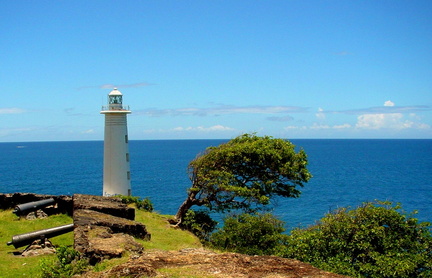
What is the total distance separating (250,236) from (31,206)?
Result: 1180 centimetres

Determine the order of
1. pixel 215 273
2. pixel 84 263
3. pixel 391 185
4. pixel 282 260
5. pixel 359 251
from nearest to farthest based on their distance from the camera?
pixel 215 273 < pixel 282 260 < pixel 84 263 < pixel 359 251 < pixel 391 185

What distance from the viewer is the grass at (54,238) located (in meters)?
13.6

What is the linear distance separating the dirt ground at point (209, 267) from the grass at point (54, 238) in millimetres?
1153

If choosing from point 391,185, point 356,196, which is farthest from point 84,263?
point 391,185

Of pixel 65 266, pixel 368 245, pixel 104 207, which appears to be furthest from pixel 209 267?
pixel 104 207

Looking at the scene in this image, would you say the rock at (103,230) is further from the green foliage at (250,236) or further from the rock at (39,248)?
the green foliage at (250,236)

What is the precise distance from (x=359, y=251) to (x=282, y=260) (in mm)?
9062

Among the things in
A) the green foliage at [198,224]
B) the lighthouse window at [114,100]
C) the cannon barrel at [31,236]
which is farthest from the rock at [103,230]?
the lighthouse window at [114,100]

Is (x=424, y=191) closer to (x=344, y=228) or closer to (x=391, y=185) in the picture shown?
(x=391, y=185)

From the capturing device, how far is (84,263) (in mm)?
11766

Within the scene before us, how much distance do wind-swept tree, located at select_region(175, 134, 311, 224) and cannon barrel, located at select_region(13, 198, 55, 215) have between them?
9793mm

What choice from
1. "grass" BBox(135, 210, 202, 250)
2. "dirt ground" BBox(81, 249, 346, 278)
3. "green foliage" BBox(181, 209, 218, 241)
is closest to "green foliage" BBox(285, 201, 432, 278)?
"grass" BBox(135, 210, 202, 250)

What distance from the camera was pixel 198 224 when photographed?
30375 mm

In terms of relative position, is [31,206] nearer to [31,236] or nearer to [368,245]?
[31,236]
